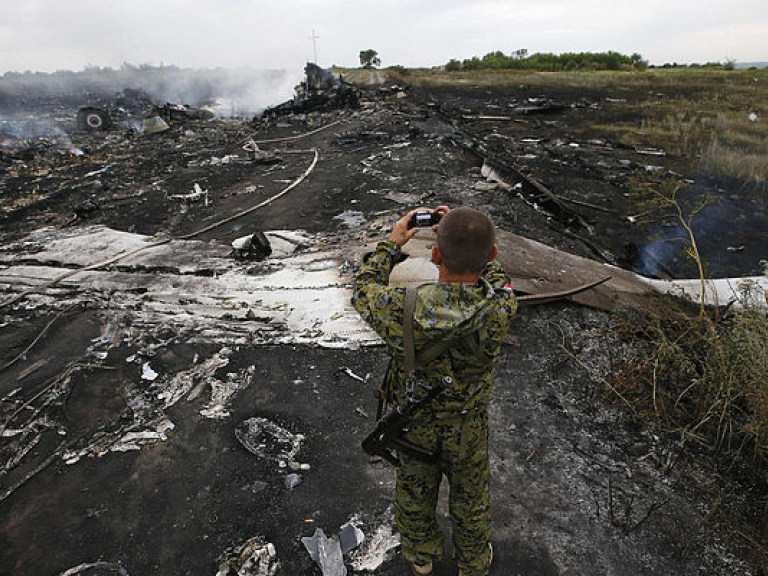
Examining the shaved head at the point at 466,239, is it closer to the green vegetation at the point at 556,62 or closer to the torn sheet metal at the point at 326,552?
the torn sheet metal at the point at 326,552

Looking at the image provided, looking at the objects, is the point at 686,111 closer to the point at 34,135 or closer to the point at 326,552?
the point at 326,552

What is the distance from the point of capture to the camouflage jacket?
1.48 meters

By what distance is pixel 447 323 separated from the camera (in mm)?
1465

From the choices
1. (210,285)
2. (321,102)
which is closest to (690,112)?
(321,102)

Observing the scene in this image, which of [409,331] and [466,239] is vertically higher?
[466,239]

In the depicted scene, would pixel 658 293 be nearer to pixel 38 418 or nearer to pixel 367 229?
pixel 367 229

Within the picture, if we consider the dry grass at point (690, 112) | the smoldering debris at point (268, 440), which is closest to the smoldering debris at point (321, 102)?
the dry grass at point (690, 112)

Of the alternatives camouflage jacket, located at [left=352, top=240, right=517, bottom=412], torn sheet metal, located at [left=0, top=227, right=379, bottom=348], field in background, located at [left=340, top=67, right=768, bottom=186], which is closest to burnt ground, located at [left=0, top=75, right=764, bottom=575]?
torn sheet metal, located at [left=0, top=227, right=379, bottom=348]

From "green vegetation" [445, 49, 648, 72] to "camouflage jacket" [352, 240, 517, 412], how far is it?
3710cm

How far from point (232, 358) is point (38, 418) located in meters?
1.31

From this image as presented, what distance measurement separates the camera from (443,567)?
2135 mm

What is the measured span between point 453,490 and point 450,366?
609mm

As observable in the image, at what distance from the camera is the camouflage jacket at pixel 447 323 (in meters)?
1.48

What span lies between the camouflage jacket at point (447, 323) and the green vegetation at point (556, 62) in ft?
122
